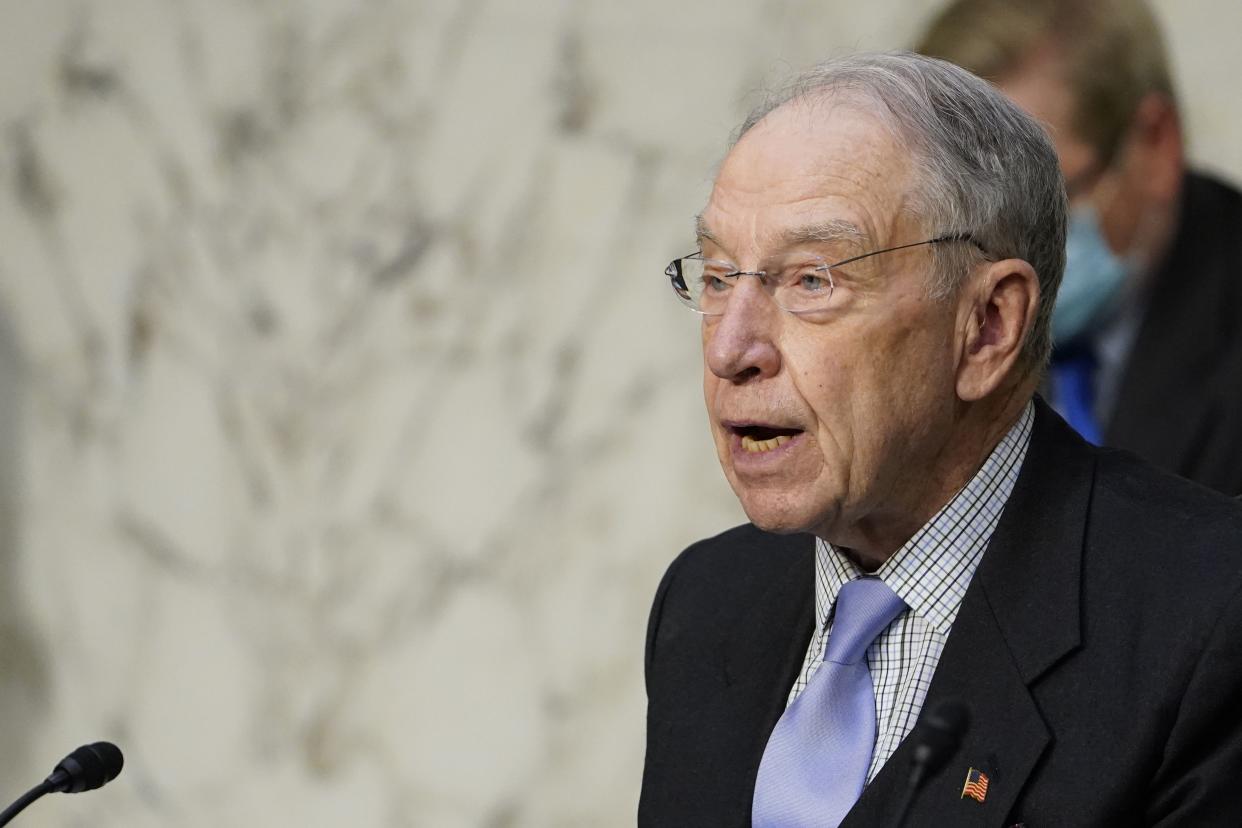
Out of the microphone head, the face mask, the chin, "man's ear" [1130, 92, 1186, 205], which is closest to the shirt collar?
the chin

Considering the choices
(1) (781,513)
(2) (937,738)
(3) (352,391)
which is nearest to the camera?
(2) (937,738)

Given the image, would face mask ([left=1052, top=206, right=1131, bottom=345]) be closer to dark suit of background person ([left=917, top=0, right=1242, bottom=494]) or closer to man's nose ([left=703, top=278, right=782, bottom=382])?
dark suit of background person ([left=917, top=0, right=1242, bottom=494])

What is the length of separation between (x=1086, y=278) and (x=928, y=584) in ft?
4.05

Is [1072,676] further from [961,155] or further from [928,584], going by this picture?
[961,155]

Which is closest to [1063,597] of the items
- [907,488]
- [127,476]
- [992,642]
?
[992,642]

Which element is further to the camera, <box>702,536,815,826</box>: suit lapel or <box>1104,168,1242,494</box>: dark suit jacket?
<box>1104,168,1242,494</box>: dark suit jacket

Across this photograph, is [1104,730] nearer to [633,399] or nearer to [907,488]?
[907,488]

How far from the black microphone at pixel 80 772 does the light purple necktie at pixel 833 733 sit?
0.73m

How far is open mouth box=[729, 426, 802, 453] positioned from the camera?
5.66ft

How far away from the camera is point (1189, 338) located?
2.81m

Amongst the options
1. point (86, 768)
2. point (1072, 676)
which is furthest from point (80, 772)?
A: point (1072, 676)

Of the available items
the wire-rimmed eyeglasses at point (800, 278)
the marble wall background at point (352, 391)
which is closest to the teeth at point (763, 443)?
the wire-rimmed eyeglasses at point (800, 278)

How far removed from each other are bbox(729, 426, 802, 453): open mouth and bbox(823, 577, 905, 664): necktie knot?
0.68 ft

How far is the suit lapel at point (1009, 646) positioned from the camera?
159 cm
